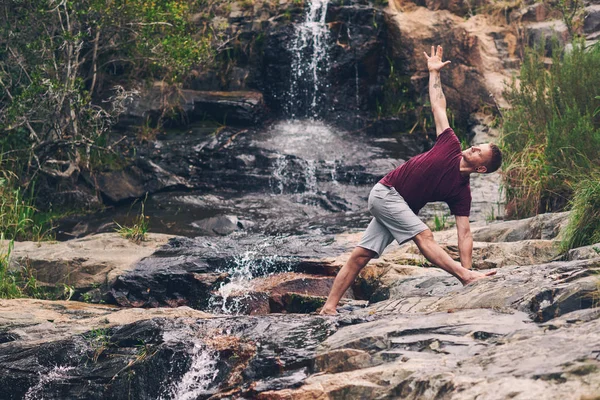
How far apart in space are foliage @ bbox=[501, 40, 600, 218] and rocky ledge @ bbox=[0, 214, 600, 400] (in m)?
1.12

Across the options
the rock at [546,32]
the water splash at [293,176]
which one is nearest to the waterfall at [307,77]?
the water splash at [293,176]

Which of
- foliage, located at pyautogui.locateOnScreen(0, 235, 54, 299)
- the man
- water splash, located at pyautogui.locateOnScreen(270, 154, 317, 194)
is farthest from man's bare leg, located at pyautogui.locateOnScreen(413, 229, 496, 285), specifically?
water splash, located at pyautogui.locateOnScreen(270, 154, 317, 194)

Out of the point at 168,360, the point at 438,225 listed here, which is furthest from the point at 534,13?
the point at 168,360

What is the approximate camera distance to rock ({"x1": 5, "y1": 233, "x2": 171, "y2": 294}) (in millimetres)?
9344

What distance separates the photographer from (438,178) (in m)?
6.47

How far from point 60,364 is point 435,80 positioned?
370cm

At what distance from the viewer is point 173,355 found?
611 centimetres

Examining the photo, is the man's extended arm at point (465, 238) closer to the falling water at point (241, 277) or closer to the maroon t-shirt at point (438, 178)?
the maroon t-shirt at point (438, 178)

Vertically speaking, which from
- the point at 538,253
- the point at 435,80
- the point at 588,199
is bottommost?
the point at 538,253

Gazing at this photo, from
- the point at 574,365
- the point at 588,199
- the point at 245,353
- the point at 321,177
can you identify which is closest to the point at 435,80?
the point at 588,199

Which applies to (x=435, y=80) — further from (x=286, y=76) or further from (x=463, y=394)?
(x=286, y=76)

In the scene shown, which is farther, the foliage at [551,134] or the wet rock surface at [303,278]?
the foliage at [551,134]

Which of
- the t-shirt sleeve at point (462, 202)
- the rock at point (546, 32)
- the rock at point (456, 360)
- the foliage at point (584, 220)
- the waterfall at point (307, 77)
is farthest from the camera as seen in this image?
the waterfall at point (307, 77)

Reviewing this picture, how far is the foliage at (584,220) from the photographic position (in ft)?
24.3
